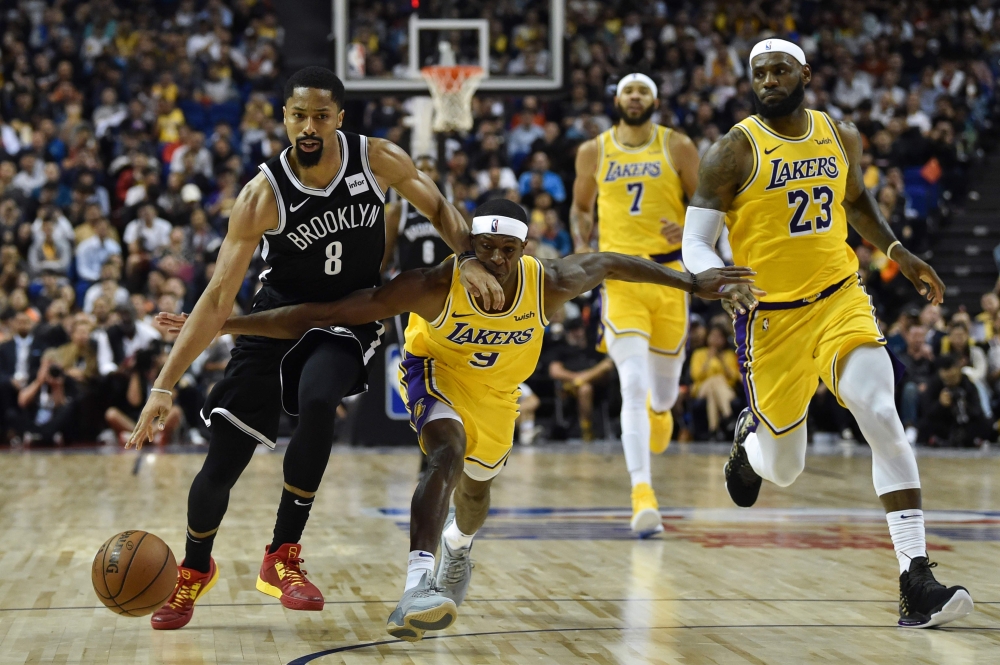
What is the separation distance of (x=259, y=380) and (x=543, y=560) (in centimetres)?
201

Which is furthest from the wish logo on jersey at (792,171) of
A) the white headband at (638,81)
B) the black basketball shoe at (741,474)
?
the white headband at (638,81)

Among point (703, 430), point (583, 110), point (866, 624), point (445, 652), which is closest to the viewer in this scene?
point (445, 652)

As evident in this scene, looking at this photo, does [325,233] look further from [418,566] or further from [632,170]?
[632,170]

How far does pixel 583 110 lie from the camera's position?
18359mm

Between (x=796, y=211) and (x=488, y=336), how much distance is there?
4.94 feet

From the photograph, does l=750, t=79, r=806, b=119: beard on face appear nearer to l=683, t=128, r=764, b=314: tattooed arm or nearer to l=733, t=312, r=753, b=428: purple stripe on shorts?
l=683, t=128, r=764, b=314: tattooed arm

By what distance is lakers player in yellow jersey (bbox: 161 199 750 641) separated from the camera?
507 cm

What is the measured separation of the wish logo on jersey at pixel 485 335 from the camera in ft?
17.0

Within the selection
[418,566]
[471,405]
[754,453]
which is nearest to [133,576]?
[418,566]

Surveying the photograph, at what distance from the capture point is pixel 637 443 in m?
7.51

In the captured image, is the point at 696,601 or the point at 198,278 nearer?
the point at 696,601

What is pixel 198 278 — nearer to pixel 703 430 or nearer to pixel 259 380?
pixel 703 430

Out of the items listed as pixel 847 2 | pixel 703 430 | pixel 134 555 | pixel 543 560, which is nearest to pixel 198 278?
pixel 703 430

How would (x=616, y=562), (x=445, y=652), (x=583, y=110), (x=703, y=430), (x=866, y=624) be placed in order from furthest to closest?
(x=583, y=110), (x=703, y=430), (x=616, y=562), (x=866, y=624), (x=445, y=652)
